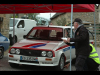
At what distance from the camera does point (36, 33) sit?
8.77 metres

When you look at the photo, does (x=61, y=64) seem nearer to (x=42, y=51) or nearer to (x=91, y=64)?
(x=42, y=51)

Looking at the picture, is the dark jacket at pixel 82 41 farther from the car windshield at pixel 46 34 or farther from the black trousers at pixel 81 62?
the car windshield at pixel 46 34

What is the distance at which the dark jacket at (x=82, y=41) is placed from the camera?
17.4ft

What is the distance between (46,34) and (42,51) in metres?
1.42

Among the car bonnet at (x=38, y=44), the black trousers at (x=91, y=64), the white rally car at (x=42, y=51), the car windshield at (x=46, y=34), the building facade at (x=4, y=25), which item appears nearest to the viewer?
the black trousers at (x=91, y=64)

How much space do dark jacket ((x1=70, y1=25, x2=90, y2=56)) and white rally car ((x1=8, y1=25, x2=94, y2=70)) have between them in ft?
6.29

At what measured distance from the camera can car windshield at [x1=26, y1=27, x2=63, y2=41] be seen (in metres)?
8.46

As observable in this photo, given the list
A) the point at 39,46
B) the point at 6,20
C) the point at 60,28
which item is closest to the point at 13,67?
the point at 39,46

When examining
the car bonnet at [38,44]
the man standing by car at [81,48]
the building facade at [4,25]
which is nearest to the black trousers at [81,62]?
the man standing by car at [81,48]

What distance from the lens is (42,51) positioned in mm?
7336

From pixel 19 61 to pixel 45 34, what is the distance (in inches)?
66.2

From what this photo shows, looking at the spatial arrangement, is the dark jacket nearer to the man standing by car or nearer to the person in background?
the man standing by car

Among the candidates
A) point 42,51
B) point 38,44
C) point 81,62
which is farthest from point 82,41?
point 38,44
